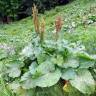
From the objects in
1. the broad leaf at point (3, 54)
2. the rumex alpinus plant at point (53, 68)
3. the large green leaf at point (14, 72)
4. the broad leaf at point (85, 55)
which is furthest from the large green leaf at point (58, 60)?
the broad leaf at point (3, 54)

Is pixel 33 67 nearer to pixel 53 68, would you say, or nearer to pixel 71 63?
pixel 53 68

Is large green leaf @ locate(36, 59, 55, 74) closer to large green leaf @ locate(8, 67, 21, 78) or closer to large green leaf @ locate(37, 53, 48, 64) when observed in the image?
large green leaf @ locate(37, 53, 48, 64)

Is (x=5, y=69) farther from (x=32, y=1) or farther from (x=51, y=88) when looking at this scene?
(x=32, y=1)

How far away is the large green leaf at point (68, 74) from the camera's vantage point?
17.6 ft

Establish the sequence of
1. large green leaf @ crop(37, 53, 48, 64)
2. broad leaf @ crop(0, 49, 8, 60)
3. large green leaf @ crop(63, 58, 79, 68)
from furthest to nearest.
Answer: broad leaf @ crop(0, 49, 8, 60)
large green leaf @ crop(37, 53, 48, 64)
large green leaf @ crop(63, 58, 79, 68)

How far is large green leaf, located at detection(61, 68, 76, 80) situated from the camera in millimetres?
5352

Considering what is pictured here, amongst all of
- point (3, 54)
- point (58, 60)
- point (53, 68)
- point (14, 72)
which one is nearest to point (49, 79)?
point (53, 68)

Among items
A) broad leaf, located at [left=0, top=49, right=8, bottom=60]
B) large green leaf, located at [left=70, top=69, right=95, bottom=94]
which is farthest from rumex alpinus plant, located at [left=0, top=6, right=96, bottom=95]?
broad leaf, located at [left=0, top=49, right=8, bottom=60]

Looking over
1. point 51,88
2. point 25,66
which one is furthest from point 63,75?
point 25,66

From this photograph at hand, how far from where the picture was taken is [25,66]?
589 cm

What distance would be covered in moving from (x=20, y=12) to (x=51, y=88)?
44.9 feet

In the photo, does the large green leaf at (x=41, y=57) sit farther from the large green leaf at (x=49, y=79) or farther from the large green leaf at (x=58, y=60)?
the large green leaf at (x=49, y=79)

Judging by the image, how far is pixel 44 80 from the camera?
17.6 feet

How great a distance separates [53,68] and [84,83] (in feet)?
1.58
